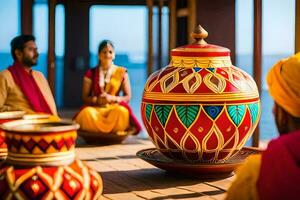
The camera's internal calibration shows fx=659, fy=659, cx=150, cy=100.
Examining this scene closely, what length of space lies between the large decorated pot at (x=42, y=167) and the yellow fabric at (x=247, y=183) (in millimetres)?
658

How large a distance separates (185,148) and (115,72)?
7.35 feet

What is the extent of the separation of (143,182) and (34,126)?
1541 mm

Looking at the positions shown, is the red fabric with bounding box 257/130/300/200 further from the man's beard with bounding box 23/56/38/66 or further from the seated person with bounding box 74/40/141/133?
the seated person with bounding box 74/40/141/133

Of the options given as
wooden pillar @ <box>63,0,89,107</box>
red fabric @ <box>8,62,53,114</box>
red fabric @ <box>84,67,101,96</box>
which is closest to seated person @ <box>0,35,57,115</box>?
red fabric @ <box>8,62,53,114</box>

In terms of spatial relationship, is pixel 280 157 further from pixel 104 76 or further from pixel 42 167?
pixel 104 76

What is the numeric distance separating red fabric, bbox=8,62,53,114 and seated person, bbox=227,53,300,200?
300cm

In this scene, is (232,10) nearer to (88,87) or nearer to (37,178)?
(88,87)

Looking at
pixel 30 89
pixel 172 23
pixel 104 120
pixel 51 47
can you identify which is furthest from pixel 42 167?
pixel 172 23

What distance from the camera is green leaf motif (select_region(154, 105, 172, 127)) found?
388 centimetres

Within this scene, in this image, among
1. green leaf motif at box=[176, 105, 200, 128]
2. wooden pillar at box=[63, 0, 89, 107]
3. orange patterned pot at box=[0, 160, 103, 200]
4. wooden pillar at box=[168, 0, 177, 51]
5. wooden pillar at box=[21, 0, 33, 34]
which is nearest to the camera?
orange patterned pot at box=[0, 160, 103, 200]

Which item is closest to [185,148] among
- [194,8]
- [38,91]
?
[38,91]

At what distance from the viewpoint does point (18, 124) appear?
246cm

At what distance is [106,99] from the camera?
19.5ft

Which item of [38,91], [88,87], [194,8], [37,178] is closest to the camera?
[37,178]
